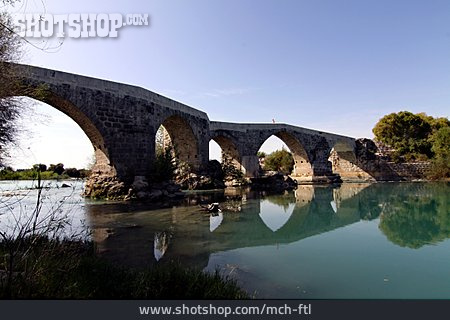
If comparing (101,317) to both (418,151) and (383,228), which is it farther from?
(418,151)

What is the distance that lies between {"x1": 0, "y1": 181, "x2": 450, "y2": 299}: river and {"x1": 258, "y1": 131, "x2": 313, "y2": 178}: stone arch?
1480 cm

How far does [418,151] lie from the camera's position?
24.7 m

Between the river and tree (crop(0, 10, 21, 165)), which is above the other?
tree (crop(0, 10, 21, 165))

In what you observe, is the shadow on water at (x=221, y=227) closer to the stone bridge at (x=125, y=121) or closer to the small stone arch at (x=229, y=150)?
the stone bridge at (x=125, y=121)

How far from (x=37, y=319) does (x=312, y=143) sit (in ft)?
78.3

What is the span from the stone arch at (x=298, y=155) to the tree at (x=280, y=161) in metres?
5.37

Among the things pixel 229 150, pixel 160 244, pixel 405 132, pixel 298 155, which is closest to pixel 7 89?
pixel 160 244

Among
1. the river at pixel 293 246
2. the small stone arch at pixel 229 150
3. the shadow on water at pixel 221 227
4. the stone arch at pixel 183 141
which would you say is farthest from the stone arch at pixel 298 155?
the river at pixel 293 246

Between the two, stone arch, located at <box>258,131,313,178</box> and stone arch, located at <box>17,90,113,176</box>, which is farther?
stone arch, located at <box>258,131,313,178</box>

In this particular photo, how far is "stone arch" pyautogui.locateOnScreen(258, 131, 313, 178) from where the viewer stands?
22.4 metres

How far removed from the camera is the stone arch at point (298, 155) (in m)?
22.4

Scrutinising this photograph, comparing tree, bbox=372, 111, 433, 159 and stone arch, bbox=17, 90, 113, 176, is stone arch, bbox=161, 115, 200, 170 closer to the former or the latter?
stone arch, bbox=17, 90, 113, 176

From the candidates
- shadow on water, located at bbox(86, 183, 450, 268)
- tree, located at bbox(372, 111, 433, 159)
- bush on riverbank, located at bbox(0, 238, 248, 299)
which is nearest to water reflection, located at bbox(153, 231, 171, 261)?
shadow on water, located at bbox(86, 183, 450, 268)

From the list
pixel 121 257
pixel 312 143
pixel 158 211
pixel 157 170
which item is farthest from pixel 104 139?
pixel 312 143
